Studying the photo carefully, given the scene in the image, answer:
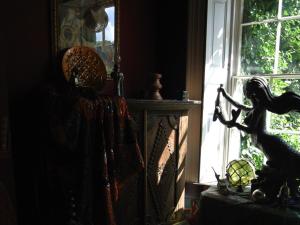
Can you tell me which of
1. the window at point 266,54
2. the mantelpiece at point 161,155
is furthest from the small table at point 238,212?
the window at point 266,54

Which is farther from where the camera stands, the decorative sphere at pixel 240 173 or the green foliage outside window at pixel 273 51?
the green foliage outside window at pixel 273 51

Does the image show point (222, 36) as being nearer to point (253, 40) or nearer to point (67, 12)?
point (253, 40)

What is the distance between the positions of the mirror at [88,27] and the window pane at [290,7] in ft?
4.95

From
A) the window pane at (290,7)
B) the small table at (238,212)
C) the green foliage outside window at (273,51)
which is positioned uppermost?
the window pane at (290,7)

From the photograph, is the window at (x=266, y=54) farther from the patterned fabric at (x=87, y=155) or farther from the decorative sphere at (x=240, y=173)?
the patterned fabric at (x=87, y=155)

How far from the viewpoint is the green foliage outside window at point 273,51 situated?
7.71 feet

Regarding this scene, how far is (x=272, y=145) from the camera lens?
1939 mm

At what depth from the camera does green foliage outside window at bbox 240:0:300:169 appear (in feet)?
7.71

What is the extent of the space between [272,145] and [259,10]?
1.33m

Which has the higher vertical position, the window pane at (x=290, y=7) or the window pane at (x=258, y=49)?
the window pane at (x=290, y=7)

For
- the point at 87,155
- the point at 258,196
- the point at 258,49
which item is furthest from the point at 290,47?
the point at 87,155

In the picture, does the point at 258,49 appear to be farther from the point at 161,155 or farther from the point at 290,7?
the point at 161,155

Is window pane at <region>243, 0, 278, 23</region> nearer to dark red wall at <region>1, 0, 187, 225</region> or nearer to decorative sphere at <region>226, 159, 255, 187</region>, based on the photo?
decorative sphere at <region>226, 159, 255, 187</region>

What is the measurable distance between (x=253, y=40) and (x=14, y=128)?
221cm
